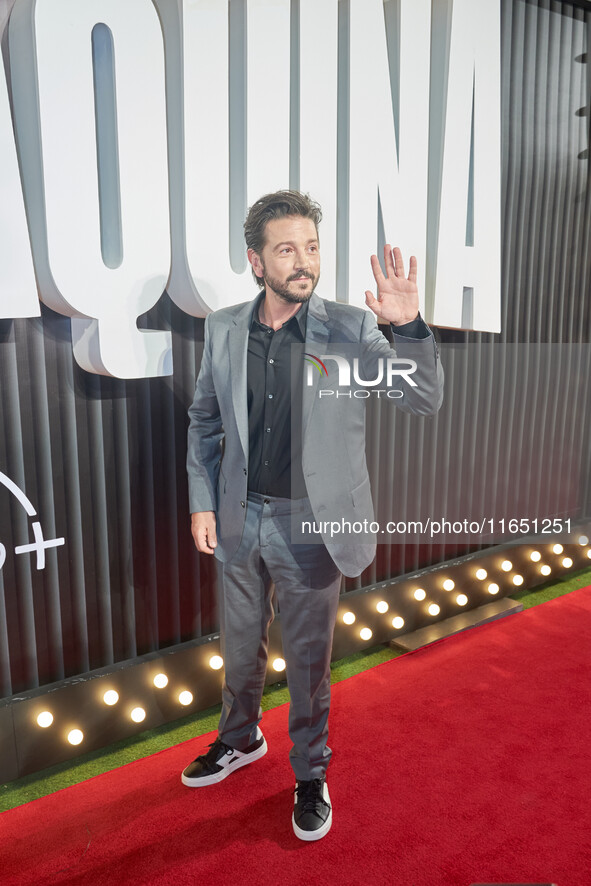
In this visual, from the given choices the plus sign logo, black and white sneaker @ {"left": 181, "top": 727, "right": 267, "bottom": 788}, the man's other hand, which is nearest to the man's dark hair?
the man's other hand

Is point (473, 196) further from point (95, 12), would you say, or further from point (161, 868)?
point (161, 868)

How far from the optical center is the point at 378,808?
6.49 ft

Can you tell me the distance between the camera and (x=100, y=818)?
1.97 metres

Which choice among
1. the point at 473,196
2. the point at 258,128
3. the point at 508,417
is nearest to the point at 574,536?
the point at 508,417

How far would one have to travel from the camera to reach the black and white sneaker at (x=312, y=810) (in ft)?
6.11

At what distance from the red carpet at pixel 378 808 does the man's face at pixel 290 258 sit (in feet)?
4.76

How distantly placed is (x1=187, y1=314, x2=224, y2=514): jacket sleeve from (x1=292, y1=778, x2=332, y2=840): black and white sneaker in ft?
2.70

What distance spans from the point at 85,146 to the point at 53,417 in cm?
78

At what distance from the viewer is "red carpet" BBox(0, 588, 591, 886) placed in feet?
5.79

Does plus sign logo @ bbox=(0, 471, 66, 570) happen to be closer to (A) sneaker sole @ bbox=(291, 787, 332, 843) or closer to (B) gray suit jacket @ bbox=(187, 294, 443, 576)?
(B) gray suit jacket @ bbox=(187, 294, 443, 576)

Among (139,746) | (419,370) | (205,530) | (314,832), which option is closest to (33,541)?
(205,530)

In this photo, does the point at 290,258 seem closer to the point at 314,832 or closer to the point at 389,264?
the point at 389,264

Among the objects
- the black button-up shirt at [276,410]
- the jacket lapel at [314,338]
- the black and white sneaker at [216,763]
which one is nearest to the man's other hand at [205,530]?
the black button-up shirt at [276,410]

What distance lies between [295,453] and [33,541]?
86 cm
